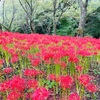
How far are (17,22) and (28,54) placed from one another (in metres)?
28.3

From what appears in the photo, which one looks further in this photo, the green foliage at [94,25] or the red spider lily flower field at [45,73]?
the green foliage at [94,25]

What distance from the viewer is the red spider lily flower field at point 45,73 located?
13.1 feet

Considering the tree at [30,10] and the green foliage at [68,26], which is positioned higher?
the tree at [30,10]

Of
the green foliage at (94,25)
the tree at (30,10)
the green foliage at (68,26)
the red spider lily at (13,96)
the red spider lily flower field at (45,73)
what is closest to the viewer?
the red spider lily at (13,96)

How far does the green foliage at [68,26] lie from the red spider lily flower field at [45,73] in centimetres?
2116

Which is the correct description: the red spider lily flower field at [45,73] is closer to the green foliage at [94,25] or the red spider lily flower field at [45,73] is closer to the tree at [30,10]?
the tree at [30,10]

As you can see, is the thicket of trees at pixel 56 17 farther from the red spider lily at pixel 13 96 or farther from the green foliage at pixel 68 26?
the red spider lily at pixel 13 96

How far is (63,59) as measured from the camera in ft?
18.0

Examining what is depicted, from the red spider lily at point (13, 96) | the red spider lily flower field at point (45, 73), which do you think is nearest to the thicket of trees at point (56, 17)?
the red spider lily flower field at point (45, 73)

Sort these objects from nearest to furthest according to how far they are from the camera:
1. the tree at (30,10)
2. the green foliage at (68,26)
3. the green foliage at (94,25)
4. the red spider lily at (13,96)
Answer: the red spider lily at (13,96) → the tree at (30,10) → the green foliage at (94,25) → the green foliage at (68,26)

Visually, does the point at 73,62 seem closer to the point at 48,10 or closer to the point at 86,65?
the point at 86,65

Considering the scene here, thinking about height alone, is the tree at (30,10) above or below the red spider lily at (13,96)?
above

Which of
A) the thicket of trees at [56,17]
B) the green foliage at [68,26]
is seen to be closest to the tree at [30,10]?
the thicket of trees at [56,17]

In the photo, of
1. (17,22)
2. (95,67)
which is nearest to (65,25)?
(17,22)
